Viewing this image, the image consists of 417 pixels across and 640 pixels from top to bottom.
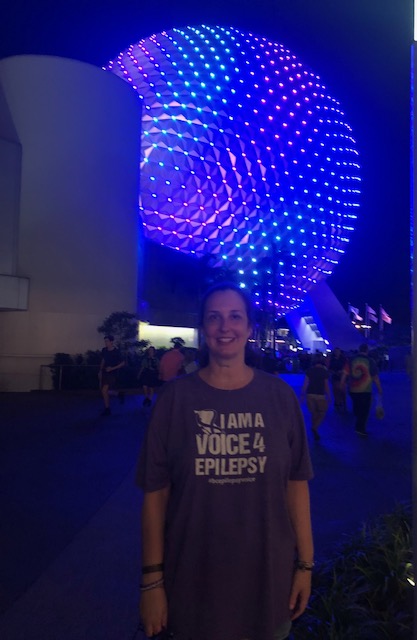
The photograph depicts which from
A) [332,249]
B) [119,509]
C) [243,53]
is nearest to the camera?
[119,509]

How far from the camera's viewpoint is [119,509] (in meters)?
5.41

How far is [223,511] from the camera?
72.3 inches

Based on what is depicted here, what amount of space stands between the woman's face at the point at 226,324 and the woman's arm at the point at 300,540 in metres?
0.52

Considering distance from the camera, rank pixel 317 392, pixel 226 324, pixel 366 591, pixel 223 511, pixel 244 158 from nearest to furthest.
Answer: pixel 223 511
pixel 226 324
pixel 366 591
pixel 317 392
pixel 244 158

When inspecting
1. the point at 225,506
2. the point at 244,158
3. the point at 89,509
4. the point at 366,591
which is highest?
the point at 244,158

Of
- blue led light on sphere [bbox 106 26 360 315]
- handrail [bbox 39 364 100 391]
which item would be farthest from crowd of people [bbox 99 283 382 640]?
blue led light on sphere [bbox 106 26 360 315]

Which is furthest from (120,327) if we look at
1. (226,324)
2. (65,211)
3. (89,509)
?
(226,324)

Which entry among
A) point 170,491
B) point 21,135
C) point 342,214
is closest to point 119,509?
point 170,491

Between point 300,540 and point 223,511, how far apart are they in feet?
1.22

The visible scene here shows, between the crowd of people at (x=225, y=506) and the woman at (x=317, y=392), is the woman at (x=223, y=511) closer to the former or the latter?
the crowd of people at (x=225, y=506)

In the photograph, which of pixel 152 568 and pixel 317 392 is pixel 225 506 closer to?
pixel 152 568

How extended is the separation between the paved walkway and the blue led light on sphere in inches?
1010

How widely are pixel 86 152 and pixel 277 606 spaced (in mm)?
20725

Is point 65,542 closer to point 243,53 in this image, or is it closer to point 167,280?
point 167,280
